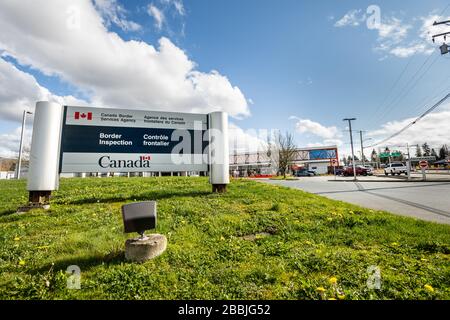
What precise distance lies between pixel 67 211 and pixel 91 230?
7.54 ft

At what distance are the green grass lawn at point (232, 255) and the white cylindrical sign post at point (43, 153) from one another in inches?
33.3

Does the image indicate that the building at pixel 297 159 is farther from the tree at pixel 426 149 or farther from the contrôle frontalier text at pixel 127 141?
the tree at pixel 426 149

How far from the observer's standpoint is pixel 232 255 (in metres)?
3.79

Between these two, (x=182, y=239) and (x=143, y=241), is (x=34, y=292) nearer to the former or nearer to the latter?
(x=143, y=241)

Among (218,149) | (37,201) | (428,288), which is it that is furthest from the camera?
(218,149)

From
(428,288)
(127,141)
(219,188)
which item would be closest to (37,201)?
(127,141)

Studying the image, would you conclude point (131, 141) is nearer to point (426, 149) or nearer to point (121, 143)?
point (121, 143)

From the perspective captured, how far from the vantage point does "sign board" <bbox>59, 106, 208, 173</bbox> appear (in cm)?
768

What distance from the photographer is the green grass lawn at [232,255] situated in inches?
109

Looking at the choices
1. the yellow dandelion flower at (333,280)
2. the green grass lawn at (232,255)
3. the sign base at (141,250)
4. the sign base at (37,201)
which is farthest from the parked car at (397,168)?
the sign base at (37,201)

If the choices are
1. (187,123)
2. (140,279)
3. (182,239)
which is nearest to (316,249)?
(182,239)

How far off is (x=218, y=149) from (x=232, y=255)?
215 inches

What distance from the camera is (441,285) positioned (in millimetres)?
2805

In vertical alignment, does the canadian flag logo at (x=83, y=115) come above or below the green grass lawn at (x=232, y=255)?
above
